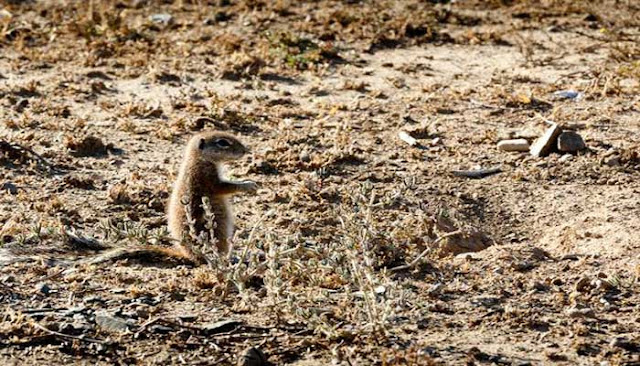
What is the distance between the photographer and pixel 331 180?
27.3ft

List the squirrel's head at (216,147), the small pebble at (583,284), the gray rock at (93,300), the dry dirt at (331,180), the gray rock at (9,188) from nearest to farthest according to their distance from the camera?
the dry dirt at (331,180) < the gray rock at (93,300) < the small pebble at (583,284) < the squirrel's head at (216,147) < the gray rock at (9,188)

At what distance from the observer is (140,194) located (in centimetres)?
799

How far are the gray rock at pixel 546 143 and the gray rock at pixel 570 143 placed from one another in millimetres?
47

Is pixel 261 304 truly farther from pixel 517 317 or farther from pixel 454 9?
pixel 454 9

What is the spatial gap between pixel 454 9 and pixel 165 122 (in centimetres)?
429

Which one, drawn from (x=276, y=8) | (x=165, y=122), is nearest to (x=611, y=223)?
(x=165, y=122)

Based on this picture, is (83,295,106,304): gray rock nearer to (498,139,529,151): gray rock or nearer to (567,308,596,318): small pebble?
(567,308,596,318): small pebble

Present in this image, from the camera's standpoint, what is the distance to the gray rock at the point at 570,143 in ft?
28.1

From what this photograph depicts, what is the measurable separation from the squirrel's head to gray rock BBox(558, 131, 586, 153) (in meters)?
2.48

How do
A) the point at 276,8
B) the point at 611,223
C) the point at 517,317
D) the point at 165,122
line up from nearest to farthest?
the point at 517,317 → the point at 611,223 → the point at 165,122 → the point at 276,8

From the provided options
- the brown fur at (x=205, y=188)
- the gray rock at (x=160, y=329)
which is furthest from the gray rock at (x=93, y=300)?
the brown fur at (x=205, y=188)

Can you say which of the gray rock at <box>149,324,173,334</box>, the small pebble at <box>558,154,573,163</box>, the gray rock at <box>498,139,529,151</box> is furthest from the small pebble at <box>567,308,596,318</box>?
the gray rock at <box>498,139,529,151</box>

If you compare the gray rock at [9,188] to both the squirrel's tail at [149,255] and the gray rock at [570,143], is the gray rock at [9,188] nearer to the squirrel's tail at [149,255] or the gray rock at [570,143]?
the squirrel's tail at [149,255]

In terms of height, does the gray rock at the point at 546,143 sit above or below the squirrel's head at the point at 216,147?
below
